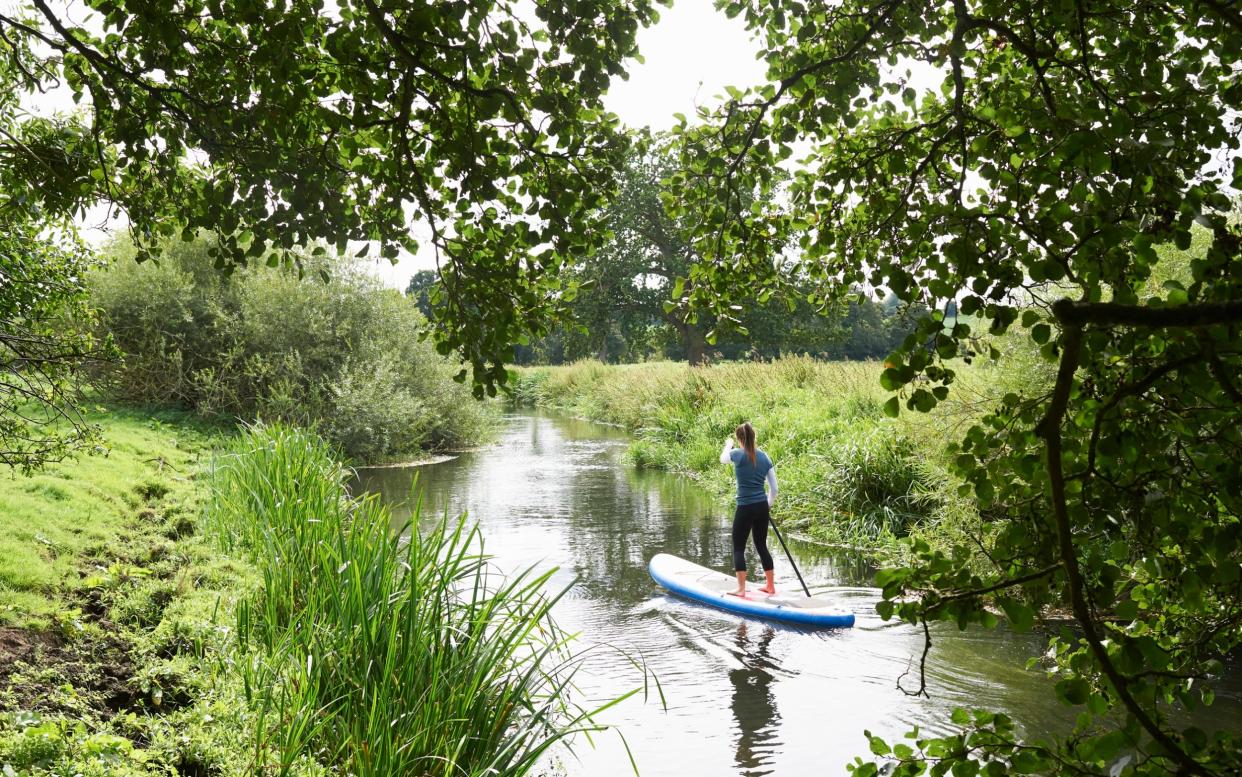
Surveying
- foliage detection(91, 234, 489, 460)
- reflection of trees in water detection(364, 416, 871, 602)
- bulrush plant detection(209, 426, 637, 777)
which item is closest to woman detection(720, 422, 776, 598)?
reflection of trees in water detection(364, 416, 871, 602)

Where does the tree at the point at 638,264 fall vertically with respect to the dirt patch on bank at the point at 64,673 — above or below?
above

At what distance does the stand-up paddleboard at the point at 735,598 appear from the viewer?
8570mm

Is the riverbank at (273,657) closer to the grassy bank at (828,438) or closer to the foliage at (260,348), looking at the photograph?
the grassy bank at (828,438)

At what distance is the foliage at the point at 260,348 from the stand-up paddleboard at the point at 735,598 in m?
11.1

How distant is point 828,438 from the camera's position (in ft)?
47.3

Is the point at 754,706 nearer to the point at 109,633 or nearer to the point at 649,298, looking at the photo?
the point at 109,633

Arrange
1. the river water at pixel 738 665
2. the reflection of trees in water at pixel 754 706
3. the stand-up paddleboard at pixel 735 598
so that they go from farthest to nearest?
the stand-up paddleboard at pixel 735 598
the river water at pixel 738 665
the reflection of trees in water at pixel 754 706

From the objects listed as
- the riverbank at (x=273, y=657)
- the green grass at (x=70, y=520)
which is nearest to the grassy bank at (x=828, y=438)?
the riverbank at (x=273, y=657)

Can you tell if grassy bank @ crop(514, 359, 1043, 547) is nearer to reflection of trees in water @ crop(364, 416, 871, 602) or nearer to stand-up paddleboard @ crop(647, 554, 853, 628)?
reflection of trees in water @ crop(364, 416, 871, 602)

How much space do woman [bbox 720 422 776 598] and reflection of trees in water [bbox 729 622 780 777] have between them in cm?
111

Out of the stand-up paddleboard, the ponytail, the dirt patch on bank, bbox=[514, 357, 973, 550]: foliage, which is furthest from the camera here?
bbox=[514, 357, 973, 550]: foliage

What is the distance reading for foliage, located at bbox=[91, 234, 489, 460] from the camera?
19156 mm

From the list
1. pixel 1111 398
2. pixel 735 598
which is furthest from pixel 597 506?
pixel 1111 398

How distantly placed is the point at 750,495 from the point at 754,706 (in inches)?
125
